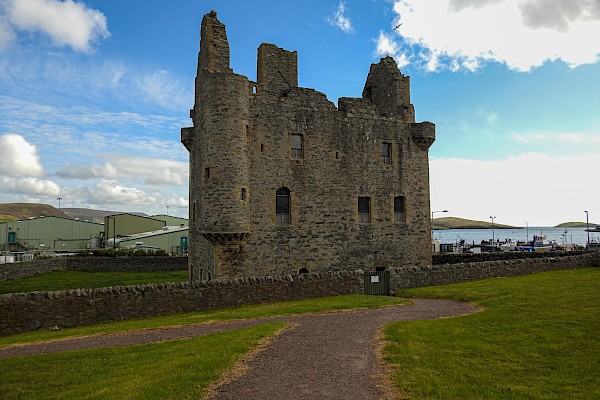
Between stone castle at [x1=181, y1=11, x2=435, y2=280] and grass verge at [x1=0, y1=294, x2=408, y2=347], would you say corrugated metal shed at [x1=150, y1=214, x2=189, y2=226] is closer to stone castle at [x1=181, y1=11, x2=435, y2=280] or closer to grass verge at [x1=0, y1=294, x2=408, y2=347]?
stone castle at [x1=181, y1=11, x2=435, y2=280]

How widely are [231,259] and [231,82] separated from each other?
9.93 metres

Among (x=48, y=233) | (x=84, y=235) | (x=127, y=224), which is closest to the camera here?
(x=48, y=233)

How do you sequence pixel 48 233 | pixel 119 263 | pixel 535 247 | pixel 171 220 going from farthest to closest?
pixel 171 220 → pixel 535 247 → pixel 48 233 → pixel 119 263

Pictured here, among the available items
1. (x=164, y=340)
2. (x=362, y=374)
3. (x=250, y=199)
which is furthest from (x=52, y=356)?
(x=250, y=199)

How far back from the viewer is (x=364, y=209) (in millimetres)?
29469

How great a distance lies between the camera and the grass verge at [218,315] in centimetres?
1567

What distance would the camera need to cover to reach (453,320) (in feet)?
48.0

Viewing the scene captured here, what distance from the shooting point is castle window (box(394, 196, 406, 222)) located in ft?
101

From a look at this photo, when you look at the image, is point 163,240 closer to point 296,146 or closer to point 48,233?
point 48,233

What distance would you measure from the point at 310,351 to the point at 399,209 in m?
21.0

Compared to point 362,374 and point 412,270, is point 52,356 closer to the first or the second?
point 362,374

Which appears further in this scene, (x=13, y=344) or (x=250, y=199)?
(x=250, y=199)

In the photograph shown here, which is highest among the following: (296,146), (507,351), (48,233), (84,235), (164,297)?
(296,146)

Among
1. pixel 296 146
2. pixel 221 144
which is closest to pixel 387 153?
pixel 296 146
